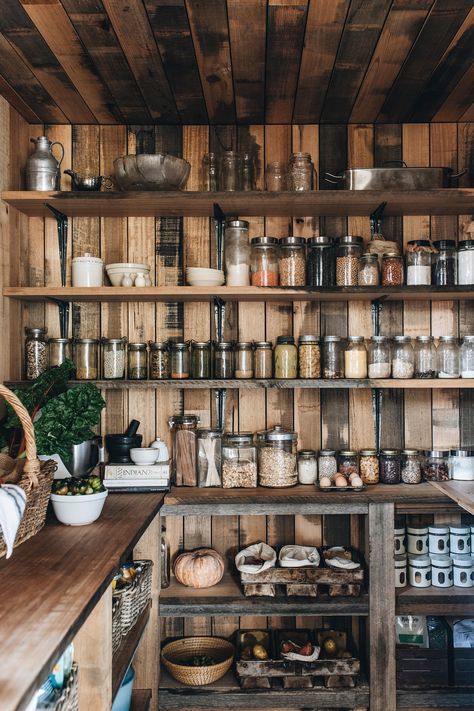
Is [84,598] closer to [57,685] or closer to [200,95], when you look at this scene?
[57,685]

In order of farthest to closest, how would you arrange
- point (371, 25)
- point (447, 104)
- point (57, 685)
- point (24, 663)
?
point (447, 104)
point (371, 25)
point (57, 685)
point (24, 663)

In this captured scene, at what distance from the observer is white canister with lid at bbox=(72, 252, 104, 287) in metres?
2.60

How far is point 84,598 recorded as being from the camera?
1336mm

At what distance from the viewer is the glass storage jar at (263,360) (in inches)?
103

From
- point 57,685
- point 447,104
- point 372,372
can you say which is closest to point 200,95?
point 447,104

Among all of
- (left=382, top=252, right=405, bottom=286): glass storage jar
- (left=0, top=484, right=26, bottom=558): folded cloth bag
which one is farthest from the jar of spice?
(left=0, top=484, right=26, bottom=558): folded cloth bag

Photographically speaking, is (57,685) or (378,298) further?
(378,298)

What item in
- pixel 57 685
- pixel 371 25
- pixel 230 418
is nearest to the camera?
pixel 57 685

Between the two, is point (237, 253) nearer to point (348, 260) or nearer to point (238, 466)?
point (348, 260)

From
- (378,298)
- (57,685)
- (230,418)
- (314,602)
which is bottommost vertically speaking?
(314,602)

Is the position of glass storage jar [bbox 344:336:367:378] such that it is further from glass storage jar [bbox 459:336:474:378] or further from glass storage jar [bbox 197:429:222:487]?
glass storage jar [bbox 197:429:222:487]

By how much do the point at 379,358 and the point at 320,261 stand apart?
47cm

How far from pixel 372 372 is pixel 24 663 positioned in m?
1.85

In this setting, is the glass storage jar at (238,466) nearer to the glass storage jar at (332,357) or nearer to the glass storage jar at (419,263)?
the glass storage jar at (332,357)
